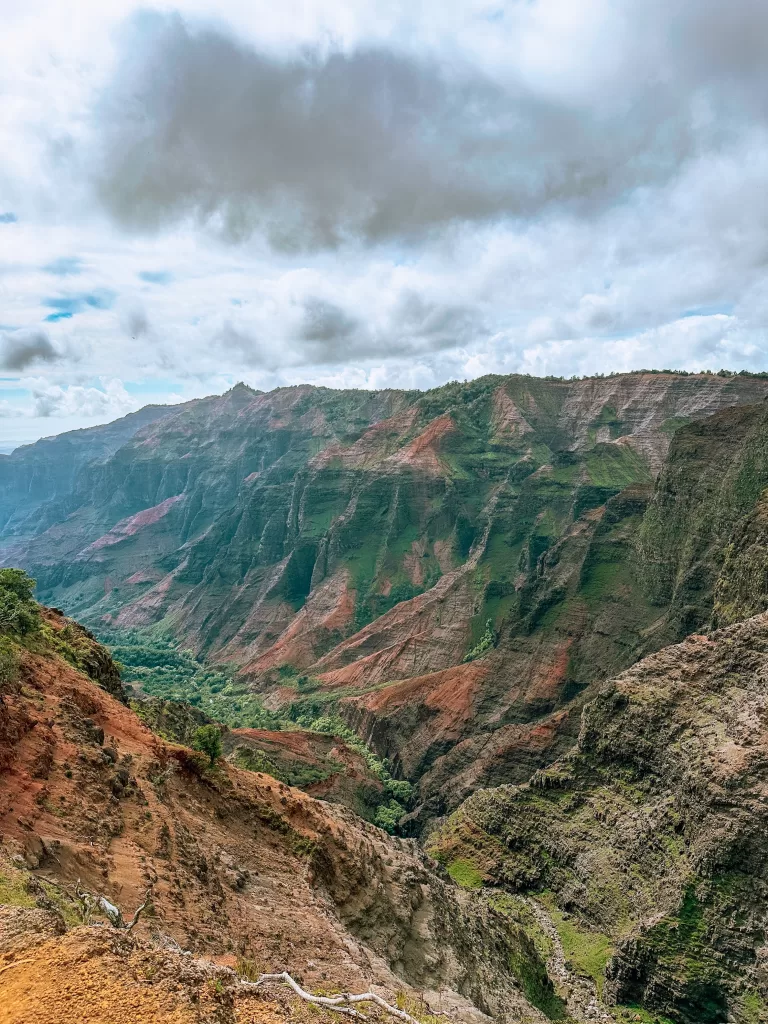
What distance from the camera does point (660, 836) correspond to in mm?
34438

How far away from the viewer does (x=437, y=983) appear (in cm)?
2391

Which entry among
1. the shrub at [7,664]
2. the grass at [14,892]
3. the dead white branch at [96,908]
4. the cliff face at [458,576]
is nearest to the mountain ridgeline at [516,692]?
the cliff face at [458,576]

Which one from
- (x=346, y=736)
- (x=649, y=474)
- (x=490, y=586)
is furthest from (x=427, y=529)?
(x=346, y=736)

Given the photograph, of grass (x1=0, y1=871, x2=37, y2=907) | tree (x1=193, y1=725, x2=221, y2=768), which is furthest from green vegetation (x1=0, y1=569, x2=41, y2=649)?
grass (x1=0, y1=871, x2=37, y2=907)

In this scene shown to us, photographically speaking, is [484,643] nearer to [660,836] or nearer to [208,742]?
[660,836]

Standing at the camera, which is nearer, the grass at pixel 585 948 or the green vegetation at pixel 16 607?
the green vegetation at pixel 16 607

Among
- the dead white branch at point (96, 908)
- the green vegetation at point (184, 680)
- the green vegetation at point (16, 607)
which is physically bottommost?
the green vegetation at point (184, 680)

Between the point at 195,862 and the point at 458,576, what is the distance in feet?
308

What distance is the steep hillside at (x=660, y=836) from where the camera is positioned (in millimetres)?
29438

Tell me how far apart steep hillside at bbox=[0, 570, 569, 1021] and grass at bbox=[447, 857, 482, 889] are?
932 centimetres

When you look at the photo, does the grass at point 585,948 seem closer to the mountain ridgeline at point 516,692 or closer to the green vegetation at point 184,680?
the mountain ridgeline at point 516,692

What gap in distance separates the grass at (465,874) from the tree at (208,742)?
23.8 meters

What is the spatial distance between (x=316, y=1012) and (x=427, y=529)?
123 meters

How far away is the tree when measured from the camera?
26391 mm
